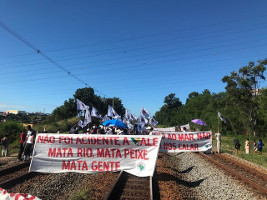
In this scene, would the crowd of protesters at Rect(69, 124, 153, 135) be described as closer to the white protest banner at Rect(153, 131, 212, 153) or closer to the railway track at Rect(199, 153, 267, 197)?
the white protest banner at Rect(153, 131, 212, 153)

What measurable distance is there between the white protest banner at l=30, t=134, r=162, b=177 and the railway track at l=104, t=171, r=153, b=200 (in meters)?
0.58

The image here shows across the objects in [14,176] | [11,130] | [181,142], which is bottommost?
[14,176]

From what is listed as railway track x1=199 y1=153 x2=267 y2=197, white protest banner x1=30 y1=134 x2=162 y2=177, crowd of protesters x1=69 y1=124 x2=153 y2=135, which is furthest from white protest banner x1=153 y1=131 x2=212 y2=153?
white protest banner x1=30 y1=134 x2=162 y2=177

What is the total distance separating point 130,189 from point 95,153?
5.50 feet

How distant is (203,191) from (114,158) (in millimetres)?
3441

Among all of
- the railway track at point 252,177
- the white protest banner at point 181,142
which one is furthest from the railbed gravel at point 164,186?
the white protest banner at point 181,142

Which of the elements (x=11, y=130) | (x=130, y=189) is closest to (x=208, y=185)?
(x=130, y=189)

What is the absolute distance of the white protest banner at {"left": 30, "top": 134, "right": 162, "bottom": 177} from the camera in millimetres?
6504

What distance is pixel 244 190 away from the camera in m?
6.86

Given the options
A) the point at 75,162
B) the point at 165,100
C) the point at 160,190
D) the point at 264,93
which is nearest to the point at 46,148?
the point at 75,162

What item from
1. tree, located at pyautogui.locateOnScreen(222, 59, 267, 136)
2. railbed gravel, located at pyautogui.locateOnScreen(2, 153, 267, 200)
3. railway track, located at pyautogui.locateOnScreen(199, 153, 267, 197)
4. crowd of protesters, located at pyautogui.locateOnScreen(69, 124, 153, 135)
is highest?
tree, located at pyautogui.locateOnScreen(222, 59, 267, 136)

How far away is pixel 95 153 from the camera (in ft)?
21.8

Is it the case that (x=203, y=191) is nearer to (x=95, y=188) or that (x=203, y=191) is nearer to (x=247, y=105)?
(x=95, y=188)

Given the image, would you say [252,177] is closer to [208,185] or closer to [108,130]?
[208,185]
